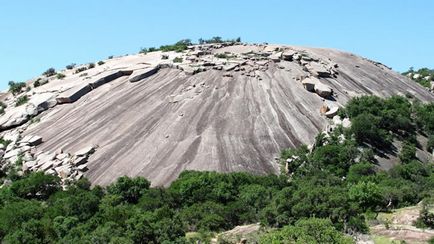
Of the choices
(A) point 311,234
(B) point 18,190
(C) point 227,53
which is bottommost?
(B) point 18,190

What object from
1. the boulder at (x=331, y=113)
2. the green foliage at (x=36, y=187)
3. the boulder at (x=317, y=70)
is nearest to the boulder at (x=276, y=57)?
the boulder at (x=317, y=70)

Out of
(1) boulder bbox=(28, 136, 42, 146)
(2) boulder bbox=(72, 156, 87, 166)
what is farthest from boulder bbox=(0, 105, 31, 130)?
(2) boulder bbox=(72, 156, 87, 166)

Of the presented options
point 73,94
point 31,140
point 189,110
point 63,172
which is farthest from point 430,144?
point 31,140

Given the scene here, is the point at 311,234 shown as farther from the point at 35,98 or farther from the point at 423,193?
the point at 35,98

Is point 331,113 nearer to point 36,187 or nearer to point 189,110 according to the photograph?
point 189,110

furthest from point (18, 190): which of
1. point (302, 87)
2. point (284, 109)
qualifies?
point (302, 87)

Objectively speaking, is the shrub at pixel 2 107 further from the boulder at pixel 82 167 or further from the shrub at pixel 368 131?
the shrub at pixel 368 131
